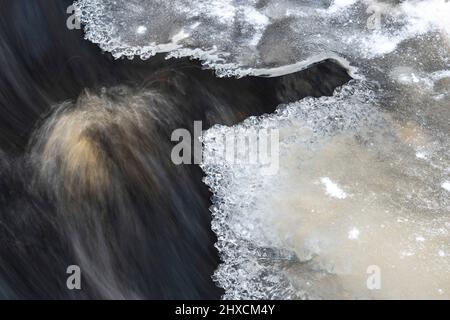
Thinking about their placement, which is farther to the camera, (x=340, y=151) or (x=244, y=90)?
(x=244, y=90)

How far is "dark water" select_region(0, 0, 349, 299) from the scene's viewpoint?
5.96 meters

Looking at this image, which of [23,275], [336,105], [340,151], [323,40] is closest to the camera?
[23,275]

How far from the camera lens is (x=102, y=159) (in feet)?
21.3

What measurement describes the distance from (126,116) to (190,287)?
229 cm

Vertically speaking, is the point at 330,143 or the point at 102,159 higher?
the point at 330,143

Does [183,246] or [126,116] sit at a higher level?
[126,116]

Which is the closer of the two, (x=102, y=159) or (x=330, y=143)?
(x=102, y=159)

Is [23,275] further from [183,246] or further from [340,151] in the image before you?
[340,151]

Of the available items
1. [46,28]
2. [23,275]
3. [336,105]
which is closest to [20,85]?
[46,28]

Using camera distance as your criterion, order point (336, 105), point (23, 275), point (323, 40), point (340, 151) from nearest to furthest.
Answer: point (23, 275) → point (340, 151) → point (336, 105) → point (323, 40)

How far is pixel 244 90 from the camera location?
24.0ft

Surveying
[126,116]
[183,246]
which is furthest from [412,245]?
[126,116]

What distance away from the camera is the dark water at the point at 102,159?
19.5ft

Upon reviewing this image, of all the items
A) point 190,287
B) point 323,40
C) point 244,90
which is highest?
point 323,40
